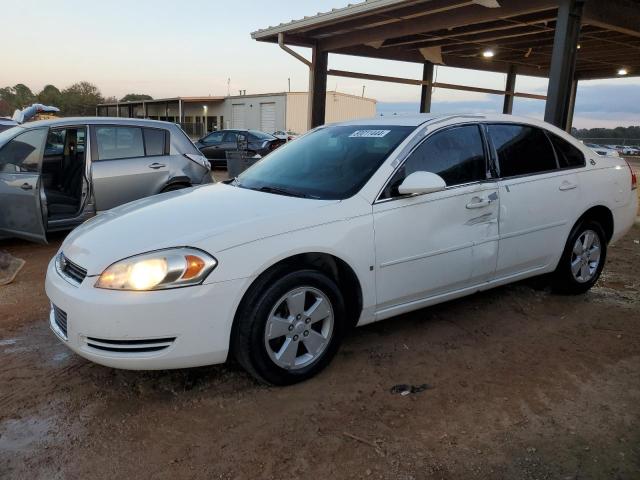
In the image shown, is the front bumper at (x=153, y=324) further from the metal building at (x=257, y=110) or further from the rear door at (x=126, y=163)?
the metal building at (x=257, y=110)

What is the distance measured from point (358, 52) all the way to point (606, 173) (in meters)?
8.38

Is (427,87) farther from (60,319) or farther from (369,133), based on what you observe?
(60,319)

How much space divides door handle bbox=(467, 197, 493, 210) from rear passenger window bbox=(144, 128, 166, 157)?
179 inches

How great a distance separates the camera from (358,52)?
478 inches

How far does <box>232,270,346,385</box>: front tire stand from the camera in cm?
285

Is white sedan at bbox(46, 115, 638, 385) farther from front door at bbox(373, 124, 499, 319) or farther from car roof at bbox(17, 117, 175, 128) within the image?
car roof at bbox(17, 117, 175, 128)

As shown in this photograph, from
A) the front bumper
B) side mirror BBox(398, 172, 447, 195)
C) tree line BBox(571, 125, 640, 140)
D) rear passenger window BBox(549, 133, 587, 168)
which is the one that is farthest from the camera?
tree line BBox(571, 125, 640, 140)

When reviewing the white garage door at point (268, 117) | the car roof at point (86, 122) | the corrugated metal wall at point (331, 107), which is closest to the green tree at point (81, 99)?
the white garage door at point (268, 117)

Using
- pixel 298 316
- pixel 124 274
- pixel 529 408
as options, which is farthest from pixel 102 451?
pixel 529 408

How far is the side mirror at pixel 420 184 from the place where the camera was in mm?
3318

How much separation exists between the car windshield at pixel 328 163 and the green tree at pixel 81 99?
170ft

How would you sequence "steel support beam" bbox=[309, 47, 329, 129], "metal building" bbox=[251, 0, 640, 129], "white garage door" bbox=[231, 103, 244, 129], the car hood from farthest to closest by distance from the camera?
"white garage door" bbox=[231, 103, 244, 129] < "steel support beam" bbox=[309, 47, 329, 129] < "metal building" bbox=[251, 0, 640, 129] < the car hood

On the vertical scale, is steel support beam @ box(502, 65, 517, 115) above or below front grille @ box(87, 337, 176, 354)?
above

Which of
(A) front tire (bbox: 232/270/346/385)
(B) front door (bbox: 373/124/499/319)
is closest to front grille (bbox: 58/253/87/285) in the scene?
(A) front tire (bbox: 232/270/346/385)
